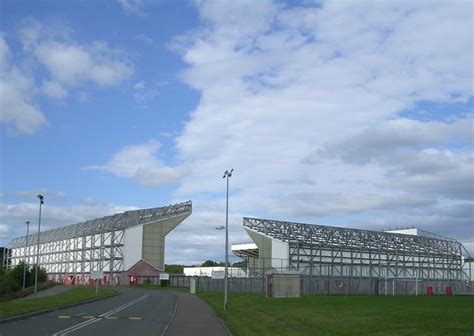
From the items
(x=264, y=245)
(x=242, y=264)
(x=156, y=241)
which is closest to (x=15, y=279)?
(x=156, y=241)

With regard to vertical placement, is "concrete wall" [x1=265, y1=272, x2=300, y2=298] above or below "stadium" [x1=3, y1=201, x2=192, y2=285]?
below

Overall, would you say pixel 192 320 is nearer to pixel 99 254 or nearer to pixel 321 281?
pixel 321 281

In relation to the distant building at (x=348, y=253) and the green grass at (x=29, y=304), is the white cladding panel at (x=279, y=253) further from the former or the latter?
the green grass at (x=29, y=304)

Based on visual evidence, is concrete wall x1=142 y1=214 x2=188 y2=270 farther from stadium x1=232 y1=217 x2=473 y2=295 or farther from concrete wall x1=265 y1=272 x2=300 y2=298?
concrete wall x1=265 y1=272 x2=300 y2=298

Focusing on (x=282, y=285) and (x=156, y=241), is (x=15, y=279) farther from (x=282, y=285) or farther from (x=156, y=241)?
(x=282, y=285)

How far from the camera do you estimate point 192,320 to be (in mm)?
29781

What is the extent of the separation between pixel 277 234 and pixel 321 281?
1209 centimetres

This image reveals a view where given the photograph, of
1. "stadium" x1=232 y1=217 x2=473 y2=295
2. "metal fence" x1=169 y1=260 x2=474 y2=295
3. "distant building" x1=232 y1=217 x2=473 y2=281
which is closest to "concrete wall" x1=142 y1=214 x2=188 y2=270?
"distant building" x1=232 y1=217 x2=473 y2=281

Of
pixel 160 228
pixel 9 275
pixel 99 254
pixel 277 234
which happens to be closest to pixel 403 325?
pixel 277 234

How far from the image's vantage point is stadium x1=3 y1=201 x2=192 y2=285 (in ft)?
338

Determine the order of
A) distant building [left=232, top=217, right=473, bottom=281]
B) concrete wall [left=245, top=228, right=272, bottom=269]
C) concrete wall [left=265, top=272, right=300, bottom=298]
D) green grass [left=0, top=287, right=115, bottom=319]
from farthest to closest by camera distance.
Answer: concrete wall [left=245, top=228, right=272, bottom=269]
distant building [left=232, top=217, right=473, bottom=281]
concrete wall [left=265, top=272, right=300, bottom=298]
green grass [left=0, top=287, right=115, bottom=319]

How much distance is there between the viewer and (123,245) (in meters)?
103

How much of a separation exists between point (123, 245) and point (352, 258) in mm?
40305

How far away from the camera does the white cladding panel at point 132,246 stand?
10269 cm
